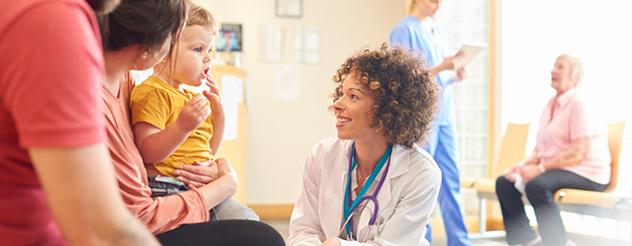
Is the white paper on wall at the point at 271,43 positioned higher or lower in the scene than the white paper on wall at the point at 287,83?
higher

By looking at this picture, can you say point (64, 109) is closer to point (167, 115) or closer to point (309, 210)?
point (167, 115)

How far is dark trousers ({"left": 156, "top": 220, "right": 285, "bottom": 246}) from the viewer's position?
1355mm

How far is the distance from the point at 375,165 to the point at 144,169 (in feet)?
2.56

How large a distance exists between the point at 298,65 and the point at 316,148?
151 inches

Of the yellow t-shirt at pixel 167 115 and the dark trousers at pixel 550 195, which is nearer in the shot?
the yellow t-shirt at pixel 167 115

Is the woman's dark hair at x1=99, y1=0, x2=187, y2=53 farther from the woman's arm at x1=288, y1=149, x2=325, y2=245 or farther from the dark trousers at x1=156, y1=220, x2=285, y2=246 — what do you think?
the woman's arm at x1=288, y1=149, x2=325, y2=245

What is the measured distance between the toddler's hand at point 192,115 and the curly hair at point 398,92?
632mm

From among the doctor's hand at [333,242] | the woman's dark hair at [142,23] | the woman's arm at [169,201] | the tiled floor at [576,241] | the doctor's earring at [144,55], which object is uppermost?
the woman's dark hair at [142,23]

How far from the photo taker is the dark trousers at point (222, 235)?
1.36 meters

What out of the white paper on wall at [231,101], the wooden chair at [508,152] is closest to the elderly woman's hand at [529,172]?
the wooden chair at [508,152]

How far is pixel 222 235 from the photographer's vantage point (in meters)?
1.36

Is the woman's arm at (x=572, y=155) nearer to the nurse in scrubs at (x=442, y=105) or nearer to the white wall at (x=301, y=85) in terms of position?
the nurse in scrubs at (x=442, y=105)

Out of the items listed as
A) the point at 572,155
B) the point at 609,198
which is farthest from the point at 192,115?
the point at 572,155

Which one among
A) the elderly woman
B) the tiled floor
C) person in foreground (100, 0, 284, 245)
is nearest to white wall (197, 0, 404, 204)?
the tiled floor
